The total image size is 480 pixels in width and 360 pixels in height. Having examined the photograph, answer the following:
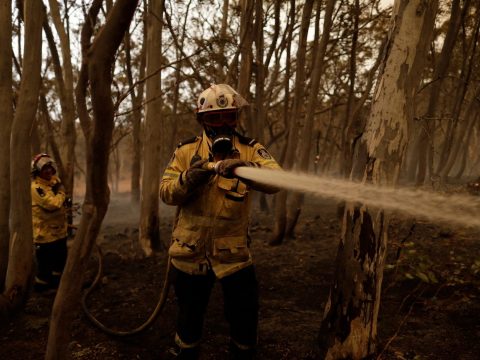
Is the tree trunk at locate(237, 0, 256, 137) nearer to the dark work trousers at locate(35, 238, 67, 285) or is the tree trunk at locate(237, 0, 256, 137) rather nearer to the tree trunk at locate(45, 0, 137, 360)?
the dark work trousers at locate(35, 238, 67, 285)

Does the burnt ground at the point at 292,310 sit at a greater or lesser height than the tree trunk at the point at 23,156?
lesser

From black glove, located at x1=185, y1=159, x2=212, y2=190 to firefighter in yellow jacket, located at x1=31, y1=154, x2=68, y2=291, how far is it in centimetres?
358

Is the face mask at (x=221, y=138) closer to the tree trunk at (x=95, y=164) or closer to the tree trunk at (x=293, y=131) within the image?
the tree trunk at (x=95, y=164)

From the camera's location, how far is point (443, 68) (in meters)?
9.59

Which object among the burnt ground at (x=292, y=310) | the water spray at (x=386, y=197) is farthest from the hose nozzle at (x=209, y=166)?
the burnt ground at (x=292, y=310)

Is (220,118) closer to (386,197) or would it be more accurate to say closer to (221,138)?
(221,138)

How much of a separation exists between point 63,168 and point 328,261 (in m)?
6.54

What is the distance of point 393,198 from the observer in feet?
8.16

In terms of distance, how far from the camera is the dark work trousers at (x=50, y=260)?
5465 mm

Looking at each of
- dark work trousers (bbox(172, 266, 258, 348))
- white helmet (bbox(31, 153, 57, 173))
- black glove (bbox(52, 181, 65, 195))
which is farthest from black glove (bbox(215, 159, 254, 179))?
black glove (bbox(52, 181, 65, 195))

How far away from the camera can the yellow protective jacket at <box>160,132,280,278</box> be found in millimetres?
2857

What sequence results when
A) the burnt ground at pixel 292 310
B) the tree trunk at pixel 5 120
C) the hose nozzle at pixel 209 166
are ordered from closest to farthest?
the hose nozzle at pixel 209 166
the burnt ground at pixel 292 310
the tree trunk at pixel 5 120

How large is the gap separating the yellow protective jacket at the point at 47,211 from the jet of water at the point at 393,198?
408cm

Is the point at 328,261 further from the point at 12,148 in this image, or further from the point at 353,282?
the point at 12,148
